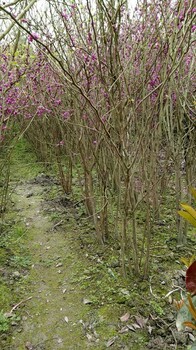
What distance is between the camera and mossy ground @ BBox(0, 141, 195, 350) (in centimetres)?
261

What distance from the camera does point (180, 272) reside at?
3299 mm

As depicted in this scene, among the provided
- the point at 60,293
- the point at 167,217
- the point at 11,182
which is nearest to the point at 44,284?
the point at 60,293

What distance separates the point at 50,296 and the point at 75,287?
0.82ft

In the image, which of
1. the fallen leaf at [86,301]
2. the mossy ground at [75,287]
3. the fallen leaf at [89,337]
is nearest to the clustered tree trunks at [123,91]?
the mossy ground at [75,287]

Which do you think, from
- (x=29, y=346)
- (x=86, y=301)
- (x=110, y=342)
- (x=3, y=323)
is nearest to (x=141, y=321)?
(x=110, y=342)

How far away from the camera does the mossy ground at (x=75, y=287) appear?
261 centimetres

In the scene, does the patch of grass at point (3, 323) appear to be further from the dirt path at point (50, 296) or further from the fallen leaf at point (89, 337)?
the fallen leaf at point (89, 337)

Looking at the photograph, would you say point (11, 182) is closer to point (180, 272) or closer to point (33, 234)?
point (33, 234)

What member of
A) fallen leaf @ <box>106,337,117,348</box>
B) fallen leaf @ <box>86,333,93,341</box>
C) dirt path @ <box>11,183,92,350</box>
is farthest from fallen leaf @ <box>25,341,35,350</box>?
fallen leaf @ <box>106,337,117,348</box>

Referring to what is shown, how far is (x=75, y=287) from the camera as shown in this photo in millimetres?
3203

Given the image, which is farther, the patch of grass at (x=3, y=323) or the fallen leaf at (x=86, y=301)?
the fallen leaf at (x=86, y=301)

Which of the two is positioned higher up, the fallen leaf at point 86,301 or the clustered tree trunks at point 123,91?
the clustered tree trunks at point 123,91

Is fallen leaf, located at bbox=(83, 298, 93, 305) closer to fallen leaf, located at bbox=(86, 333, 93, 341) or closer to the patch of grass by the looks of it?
fallen leaf, located at bbox=(86, 333, 93, 341)

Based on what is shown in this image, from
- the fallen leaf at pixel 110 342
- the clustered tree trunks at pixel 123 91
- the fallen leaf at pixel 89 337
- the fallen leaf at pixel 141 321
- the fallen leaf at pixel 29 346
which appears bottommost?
the fallen leaf at pixel 29 346
